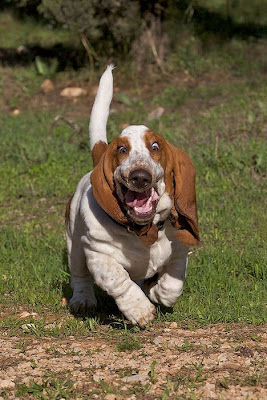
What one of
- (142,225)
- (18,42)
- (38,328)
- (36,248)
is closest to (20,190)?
(36,248)

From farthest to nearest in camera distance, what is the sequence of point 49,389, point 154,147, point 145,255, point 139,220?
point 145,255 → point 154,147 → point 139,220 → point 49,389

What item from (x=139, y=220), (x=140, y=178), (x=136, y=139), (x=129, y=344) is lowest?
(x=129, y=344)

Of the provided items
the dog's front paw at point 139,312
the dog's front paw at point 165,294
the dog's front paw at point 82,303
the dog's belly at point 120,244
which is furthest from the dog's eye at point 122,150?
the dog's front paw at point 82,303

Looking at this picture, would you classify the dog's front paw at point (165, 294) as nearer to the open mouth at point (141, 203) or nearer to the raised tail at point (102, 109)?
the open mouth at point (141, 203)

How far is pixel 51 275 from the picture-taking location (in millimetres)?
6570

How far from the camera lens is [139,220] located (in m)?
4.71

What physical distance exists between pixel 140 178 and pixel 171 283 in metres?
1.06

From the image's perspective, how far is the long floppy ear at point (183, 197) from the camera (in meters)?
4.93

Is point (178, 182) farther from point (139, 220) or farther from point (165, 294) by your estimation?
point (165, 294)

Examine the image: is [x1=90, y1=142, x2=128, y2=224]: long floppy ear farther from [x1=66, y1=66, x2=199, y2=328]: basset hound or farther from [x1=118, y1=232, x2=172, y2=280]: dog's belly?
[x1=118, y1=232, x2=172, y2=280]: dog's belly

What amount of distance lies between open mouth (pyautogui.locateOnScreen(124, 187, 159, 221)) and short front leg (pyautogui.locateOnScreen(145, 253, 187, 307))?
0.73 meters

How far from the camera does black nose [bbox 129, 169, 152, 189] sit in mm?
4551

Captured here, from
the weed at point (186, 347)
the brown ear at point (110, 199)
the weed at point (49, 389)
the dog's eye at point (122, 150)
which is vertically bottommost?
the weed at point (186, 347)

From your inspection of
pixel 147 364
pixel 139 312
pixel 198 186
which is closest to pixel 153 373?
pixel 147 364
